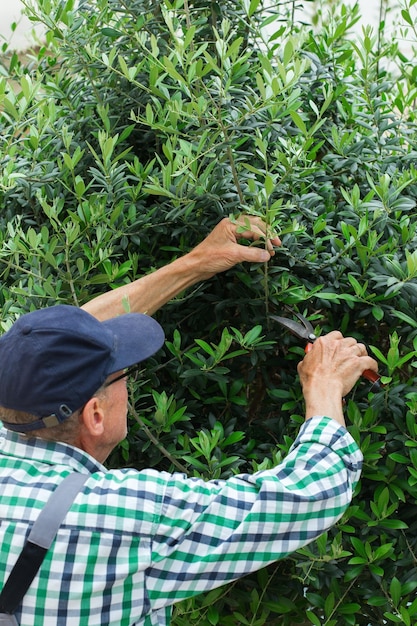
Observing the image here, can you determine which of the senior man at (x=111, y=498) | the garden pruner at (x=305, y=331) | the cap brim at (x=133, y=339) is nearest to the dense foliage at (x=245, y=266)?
the garden pruner at (x=305, y=331)

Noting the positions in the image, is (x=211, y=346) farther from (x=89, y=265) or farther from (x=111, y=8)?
(x=111, y=8)

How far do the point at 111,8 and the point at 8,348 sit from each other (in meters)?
1.16

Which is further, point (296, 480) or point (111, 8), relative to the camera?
point (111, 8)

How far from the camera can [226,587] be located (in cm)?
231

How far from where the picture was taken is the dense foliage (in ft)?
7.00

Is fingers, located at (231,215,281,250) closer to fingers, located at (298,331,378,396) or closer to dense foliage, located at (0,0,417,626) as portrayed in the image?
dense foliage, located at (0,0,417,626)

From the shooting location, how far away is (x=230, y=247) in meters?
2.17

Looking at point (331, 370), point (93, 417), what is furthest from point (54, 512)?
point (331, 370)

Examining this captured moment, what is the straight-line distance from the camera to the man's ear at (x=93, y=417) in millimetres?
1723

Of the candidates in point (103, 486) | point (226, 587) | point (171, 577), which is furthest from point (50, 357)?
point (226, 587)

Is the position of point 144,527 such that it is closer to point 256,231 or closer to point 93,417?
point 93,417

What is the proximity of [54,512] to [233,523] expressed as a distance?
0.34 metres

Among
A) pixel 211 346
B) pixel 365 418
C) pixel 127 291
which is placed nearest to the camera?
pixel 365 418

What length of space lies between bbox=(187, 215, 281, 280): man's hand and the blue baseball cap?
1.70 feet
